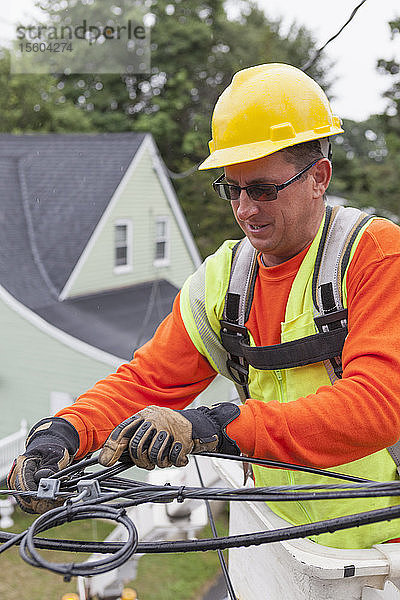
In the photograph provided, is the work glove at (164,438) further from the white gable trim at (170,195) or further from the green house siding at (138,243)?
the white gable trim at (170,195)

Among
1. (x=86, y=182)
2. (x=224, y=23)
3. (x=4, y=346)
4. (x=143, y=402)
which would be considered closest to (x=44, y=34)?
(x=224, y=23)

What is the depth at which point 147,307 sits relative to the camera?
43.8ft

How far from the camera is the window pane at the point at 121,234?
13938mm

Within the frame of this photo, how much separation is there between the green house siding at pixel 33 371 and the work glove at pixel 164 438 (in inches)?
359

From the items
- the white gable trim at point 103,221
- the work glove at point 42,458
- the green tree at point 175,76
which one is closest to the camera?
the work glove at point 42,458

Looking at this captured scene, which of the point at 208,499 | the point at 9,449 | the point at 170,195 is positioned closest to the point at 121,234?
the point at 170,195

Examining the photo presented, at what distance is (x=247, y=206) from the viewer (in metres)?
2.12

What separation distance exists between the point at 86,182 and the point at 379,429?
42.2 ft

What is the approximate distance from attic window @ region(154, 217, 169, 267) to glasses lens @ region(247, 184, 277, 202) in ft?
42.7

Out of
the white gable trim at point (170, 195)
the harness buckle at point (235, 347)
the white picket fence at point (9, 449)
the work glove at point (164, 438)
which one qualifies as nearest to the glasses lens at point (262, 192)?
the harness buckle at point (235, 347)

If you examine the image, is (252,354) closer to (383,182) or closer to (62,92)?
(383,182)

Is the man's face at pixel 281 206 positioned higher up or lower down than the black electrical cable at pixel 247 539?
higher up

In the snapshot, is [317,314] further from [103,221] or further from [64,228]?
[64,228]

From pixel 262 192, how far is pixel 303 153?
19 centimetres
